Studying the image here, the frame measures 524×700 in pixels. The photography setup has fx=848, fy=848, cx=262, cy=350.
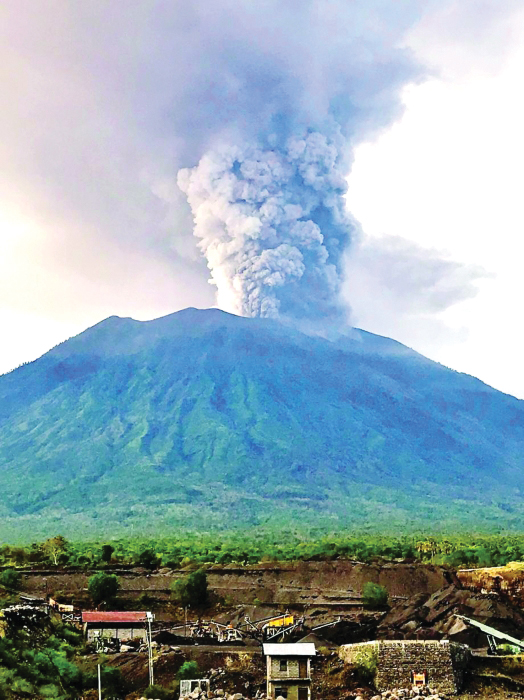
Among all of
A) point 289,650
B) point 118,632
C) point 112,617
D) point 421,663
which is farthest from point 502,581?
point 289,650

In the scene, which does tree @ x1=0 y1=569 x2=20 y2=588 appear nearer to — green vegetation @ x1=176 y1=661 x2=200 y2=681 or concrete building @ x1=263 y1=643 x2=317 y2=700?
green vegetation @ x1=176 y1=661 x2=200 y2=681

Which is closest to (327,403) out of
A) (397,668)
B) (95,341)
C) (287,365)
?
(287,365)

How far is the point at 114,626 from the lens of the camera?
25.3 metres

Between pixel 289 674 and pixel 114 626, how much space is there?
8705 millimetres

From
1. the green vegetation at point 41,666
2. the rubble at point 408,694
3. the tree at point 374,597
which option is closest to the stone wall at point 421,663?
the rubble at point 408,694

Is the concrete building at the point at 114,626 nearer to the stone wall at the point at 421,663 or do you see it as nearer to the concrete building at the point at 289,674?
the concrete building at the point at 289,674

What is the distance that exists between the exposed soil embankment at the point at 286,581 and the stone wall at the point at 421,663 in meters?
13.3

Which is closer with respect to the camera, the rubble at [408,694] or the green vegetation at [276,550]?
the rubble at [408,694]

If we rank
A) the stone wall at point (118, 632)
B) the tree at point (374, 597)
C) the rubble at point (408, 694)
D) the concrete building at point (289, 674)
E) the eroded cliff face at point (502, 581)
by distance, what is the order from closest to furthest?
1. the rubble at point (408, 694)
2. the concrete building at point (289, 674)
3. the stone wall at point (118, 632)
4. the eroded cliff face at point (502, 581)
5. the tree at point (374, 597)

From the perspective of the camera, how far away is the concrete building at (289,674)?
18.2 m

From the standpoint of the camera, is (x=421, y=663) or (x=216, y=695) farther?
(x=421, y=663)

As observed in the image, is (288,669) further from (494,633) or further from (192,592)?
(192,592)

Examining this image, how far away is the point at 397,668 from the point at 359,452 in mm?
84830

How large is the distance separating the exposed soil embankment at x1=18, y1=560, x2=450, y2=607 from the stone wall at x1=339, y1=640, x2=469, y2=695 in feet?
43.6
